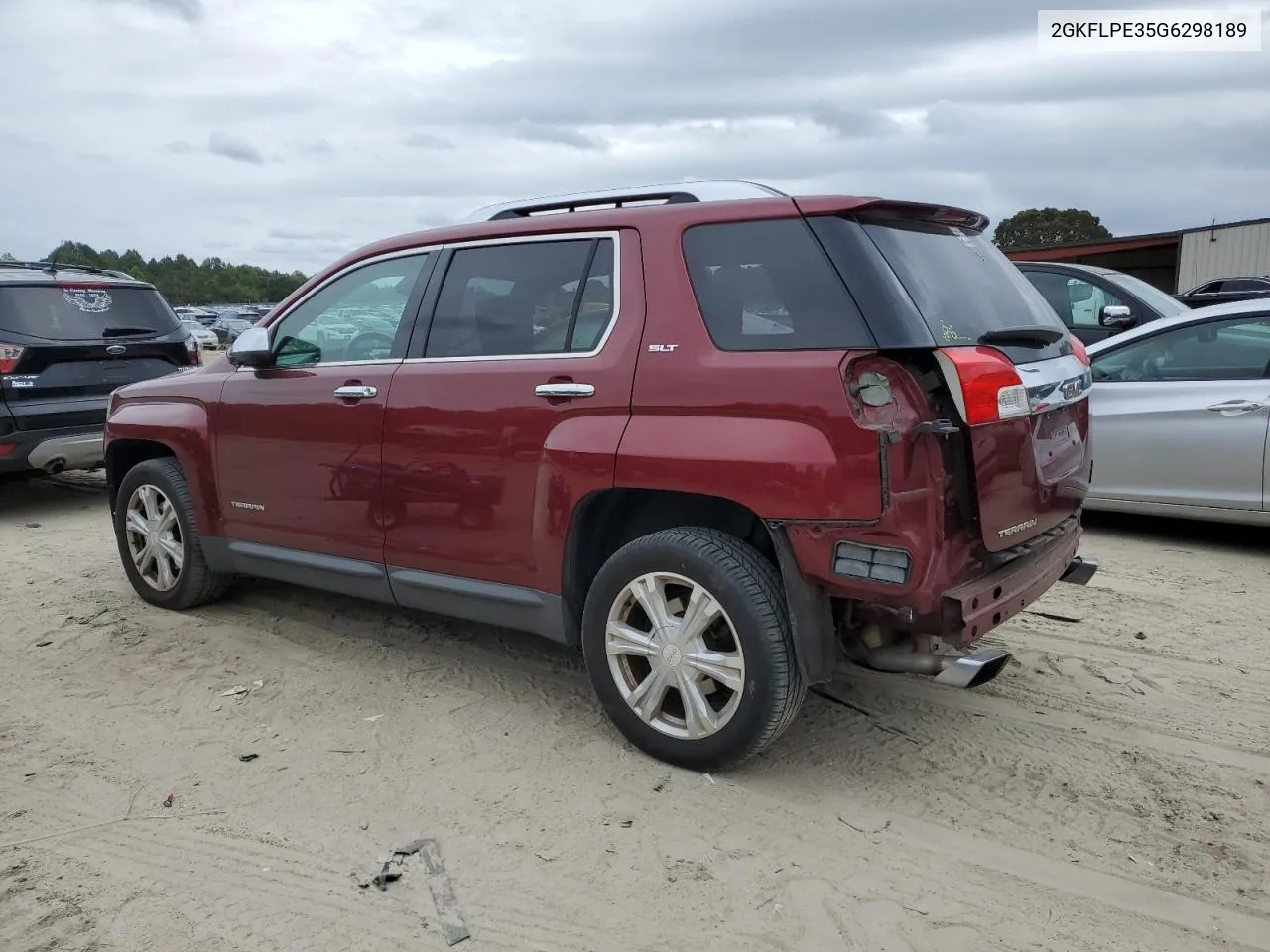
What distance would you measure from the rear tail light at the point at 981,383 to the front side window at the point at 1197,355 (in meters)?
3.70

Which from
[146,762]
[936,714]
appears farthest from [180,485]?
[936,714]

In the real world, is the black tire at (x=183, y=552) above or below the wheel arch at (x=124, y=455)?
below

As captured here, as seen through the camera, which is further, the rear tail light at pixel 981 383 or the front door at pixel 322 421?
the front door at pixel 322 421

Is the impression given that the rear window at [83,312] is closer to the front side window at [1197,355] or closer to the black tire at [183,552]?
the black tire at [183,552]

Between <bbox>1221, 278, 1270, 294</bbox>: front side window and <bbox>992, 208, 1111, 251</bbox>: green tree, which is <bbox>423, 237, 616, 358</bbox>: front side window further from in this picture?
<bbox>992, 208, 1111, 251</bbox>: green tree

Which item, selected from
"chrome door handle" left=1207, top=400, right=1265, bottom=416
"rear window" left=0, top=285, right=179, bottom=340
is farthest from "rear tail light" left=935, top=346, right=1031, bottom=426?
"rear window" left=0, top=285, right=179, bottom=340

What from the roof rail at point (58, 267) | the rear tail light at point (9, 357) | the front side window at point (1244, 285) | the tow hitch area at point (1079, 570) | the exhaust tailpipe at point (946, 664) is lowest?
the exhaust tailpipe at point (946, 664)

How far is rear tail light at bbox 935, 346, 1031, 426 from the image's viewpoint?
3002mm

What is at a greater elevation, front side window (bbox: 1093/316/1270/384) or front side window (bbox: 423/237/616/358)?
front side window (bbox: 423/237/616/358)

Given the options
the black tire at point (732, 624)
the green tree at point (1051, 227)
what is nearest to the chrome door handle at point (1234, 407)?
the black tire at point (732, 624)

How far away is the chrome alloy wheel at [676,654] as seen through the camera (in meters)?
3.32

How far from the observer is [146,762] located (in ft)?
11.9

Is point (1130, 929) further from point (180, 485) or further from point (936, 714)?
point (180, 485)

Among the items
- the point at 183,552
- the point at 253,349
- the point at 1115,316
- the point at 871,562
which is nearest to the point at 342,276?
the point at 253,349
